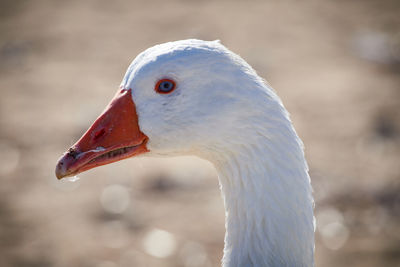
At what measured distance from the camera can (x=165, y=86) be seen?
9.12 ft

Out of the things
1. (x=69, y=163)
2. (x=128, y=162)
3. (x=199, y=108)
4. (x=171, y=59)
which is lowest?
(x=69, y=163)

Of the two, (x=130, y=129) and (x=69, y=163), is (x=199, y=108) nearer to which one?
(x=130, y=129)

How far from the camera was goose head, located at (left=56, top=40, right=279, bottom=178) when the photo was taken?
2748 mm

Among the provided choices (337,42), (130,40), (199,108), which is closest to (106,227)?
(199,108)

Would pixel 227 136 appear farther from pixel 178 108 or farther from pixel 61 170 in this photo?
pixel 61 170

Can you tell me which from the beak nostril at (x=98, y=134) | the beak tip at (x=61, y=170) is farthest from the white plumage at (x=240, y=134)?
the beak tip at (x=61, y=170)

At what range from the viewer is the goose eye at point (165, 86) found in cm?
276

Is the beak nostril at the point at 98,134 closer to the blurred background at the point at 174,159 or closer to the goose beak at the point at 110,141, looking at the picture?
the goose beak at the point at 110,141

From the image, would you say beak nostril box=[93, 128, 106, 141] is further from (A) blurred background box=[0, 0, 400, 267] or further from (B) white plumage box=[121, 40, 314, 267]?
(A) blurred background box=[0, 0, 400, 267]

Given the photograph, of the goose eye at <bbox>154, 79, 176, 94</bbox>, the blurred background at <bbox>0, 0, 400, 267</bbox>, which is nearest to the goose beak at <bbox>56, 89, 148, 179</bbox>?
the goose eye at <bbox>154, 79, 176, 94</bbox>

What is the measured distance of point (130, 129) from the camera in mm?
2896

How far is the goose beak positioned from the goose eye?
182mm

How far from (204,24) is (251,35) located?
3.11 ft

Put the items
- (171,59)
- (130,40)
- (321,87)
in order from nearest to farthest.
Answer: (171,59), (321,87), (130,40)
